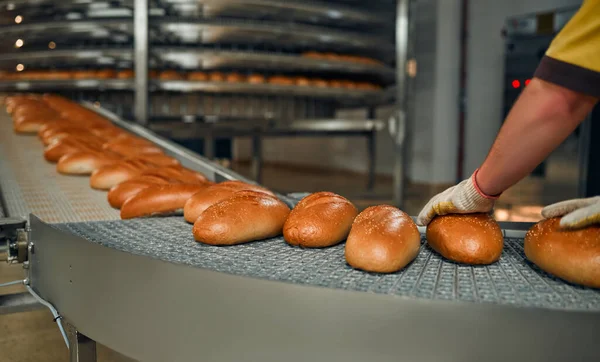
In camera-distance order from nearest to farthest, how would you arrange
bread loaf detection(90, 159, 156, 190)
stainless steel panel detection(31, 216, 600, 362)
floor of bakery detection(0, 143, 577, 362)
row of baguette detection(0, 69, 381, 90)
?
stainless steel panel detection(31, 216, 600, 362) → floor of bakery detection(0, 143, 577, 362) → bread loaf detection(90, 159, 156, 190) → row of baguette detection(0, 69, 381, 90)

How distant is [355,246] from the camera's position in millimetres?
883

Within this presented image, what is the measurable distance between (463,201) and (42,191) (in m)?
1.35

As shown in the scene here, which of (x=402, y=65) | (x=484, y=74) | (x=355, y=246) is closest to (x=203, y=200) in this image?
(x=355, y=246)

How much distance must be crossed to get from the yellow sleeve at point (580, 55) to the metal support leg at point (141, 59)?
2.72 metres

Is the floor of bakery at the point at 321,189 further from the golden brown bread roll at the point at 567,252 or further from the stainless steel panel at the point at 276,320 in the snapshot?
the golden brown bread roll at the point at 567,252

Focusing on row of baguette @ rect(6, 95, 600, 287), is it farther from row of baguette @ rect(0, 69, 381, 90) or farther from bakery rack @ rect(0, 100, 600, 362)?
row of baguette @ rect(0, 69, 381, 90)

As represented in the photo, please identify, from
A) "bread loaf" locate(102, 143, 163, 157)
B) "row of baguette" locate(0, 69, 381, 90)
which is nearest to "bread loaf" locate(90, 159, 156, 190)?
"bread loaf" locate(102, 143, 163, 157)

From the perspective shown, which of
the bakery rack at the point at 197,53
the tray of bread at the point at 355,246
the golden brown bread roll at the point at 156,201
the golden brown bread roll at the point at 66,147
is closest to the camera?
the tray of bread at the point at 355,246

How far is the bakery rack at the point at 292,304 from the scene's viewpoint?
68 centimetres

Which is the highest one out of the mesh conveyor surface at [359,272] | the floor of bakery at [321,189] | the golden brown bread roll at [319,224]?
the golden brown bread roll at [319,224]

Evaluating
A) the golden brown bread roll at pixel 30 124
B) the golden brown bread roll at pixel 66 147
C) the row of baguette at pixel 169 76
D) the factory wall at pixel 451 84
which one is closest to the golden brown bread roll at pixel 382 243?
the golden brown bread roll at pixel 66 147

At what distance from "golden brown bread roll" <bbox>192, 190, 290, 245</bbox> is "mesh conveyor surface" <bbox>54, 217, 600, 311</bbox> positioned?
0.06ft

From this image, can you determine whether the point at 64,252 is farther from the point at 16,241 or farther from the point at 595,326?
the point at 595,326

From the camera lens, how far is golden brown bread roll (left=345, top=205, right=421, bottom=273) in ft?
2.78
